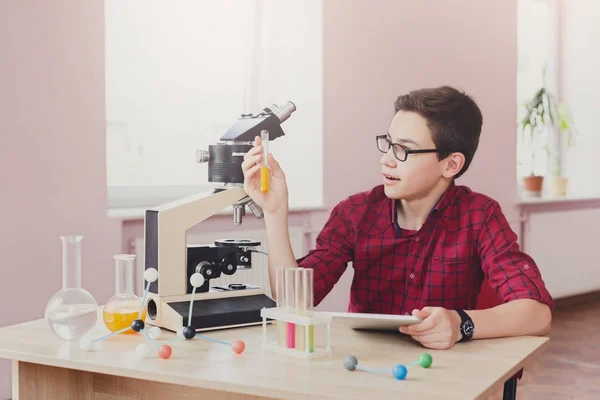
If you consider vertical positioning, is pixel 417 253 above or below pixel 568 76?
below

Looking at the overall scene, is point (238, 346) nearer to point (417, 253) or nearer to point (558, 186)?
point (417, 253)

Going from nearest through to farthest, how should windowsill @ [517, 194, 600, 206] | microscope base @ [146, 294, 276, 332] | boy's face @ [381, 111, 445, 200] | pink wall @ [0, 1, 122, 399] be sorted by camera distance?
microscope base @ [146, 294, 276, 332] < boy's face @ [381, 111, 445, 200] < pink wall @ [0, 1, 122, 399] < windowsill @ [517, 194, 600, 206]

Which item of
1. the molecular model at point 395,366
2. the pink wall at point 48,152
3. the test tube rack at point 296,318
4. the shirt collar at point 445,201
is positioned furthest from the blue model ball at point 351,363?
the pink wall at point 48,152

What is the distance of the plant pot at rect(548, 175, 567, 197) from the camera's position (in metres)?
6.41

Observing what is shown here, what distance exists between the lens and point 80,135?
11.2 feet

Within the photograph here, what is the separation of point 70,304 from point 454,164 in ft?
3.37

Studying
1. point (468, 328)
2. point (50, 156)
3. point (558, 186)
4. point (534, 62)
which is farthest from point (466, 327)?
point (534, 62)

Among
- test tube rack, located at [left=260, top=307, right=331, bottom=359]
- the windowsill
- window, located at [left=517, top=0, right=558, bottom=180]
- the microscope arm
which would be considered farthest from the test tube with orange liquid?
window, located at [left=517, top=0, right=558, bottom=180]

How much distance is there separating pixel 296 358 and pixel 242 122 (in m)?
0.63

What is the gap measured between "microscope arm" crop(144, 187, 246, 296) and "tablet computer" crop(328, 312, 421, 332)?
394 mm

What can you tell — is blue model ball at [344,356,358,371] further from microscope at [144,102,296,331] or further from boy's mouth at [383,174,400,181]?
boy's mouth at [383,174,400,181]

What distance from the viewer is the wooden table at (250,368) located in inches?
51.7

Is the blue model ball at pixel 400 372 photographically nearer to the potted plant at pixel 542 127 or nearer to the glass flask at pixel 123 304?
the glass flask at pixel 123 304

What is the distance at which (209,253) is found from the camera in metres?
1.85
